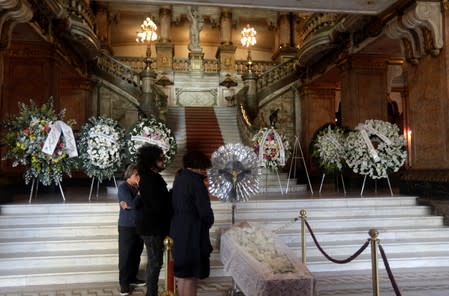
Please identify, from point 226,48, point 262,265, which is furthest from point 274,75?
point 262,265

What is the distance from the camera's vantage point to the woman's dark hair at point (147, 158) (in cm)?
459

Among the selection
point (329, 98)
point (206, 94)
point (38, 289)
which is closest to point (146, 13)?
point (206, 94)

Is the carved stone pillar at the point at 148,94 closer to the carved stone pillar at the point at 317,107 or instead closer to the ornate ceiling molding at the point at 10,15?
the carved stone pillar at the point at 317,107

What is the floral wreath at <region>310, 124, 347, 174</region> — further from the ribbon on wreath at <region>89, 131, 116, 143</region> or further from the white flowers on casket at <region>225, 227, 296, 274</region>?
the white flowers on casket at <region>225, 227, 296, 274</region>

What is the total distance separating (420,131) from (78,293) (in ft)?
24.1

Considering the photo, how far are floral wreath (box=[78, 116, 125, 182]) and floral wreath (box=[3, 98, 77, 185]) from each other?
23.5 inches

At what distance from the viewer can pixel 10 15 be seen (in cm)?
829

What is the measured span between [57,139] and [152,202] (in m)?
4.44

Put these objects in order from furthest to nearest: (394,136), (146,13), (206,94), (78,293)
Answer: (146,13) → (206,94) → (394,136) → (78,293)

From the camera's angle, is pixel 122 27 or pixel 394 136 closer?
pixel 394 136

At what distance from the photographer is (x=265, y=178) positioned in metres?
11.9

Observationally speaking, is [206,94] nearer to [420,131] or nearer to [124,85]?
[124,85]

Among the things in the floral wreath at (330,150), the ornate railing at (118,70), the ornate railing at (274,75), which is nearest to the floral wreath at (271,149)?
the floral wreath at (330,150)

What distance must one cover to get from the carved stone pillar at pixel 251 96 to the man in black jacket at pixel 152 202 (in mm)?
12462
